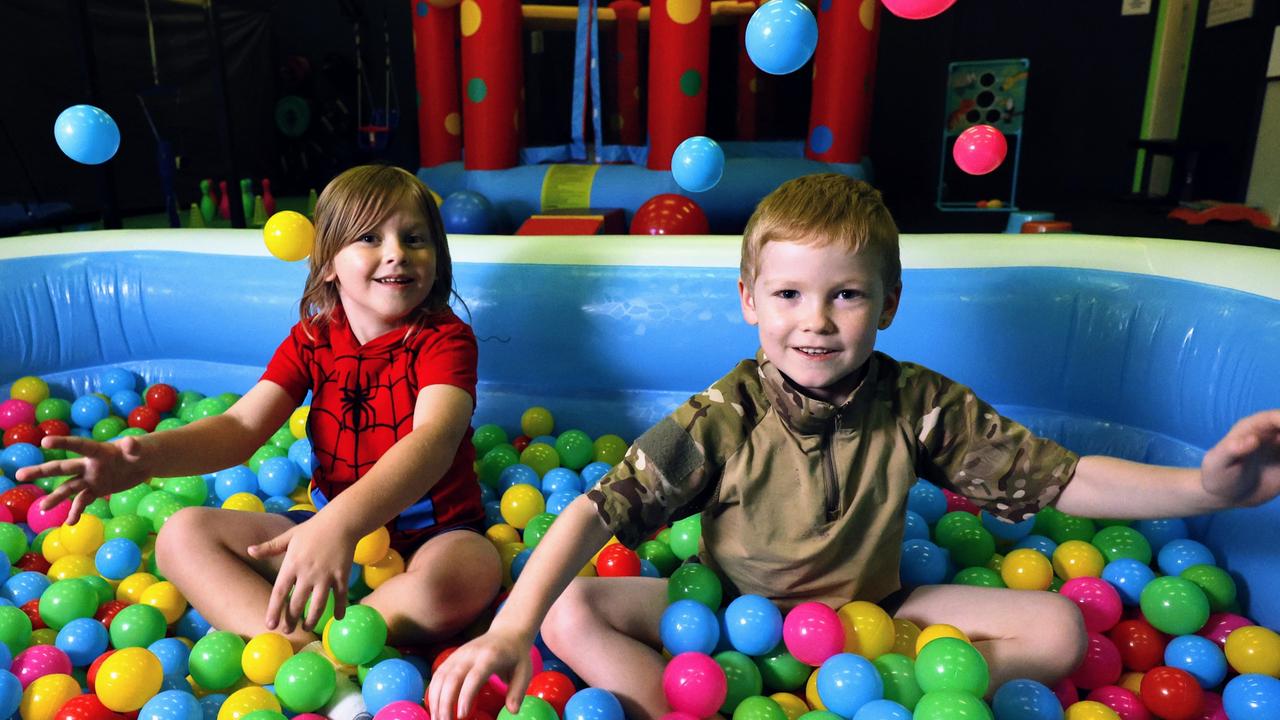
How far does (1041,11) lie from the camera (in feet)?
20.4

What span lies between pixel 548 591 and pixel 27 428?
4.59 feet

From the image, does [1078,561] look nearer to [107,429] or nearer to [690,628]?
[690,628]

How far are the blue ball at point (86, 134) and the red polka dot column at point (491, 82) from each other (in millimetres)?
2145

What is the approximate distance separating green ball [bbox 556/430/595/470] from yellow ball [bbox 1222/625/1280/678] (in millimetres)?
965

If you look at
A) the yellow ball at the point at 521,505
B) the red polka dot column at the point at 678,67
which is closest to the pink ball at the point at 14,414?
the yellow ball at the point at 521,505

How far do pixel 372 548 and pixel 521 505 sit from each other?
11.9 inches

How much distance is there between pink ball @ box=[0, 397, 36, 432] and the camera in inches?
69.6

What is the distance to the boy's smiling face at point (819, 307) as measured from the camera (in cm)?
87

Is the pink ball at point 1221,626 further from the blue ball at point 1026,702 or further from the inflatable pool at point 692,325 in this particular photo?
the blue ball at point 1026,702

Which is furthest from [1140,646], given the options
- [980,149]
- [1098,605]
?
[980,149]

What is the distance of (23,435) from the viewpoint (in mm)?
1701

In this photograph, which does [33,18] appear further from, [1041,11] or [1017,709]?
[1041,11]

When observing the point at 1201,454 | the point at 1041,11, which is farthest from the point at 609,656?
the point at 1041,11

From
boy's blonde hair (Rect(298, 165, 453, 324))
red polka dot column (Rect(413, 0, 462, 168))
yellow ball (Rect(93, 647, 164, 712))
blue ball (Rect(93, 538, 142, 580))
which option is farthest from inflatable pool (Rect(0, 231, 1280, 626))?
red polka dot column (Rect(413, 0, 462, 168))
